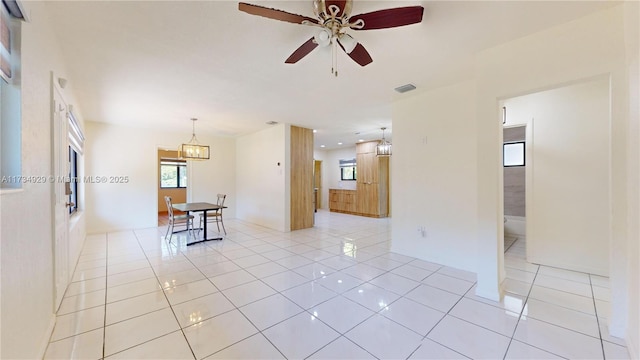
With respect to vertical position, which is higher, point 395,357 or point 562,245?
point 562,245

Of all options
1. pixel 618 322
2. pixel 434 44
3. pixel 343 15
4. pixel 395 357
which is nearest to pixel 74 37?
pixel 343 15

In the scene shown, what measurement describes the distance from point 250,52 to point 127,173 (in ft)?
17.4

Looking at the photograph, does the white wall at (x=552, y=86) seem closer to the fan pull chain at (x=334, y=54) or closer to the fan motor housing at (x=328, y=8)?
the fan pull chain at (x=334, y=54)

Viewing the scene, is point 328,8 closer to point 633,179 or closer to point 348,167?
point 633,179

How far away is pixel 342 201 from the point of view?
8.83 meters

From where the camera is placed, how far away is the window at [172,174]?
887 cm

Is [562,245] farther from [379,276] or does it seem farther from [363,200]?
[363,200]

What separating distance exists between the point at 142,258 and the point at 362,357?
3.67 m

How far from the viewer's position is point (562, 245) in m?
3.26

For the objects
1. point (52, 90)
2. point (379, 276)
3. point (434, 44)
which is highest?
point (434, 44)

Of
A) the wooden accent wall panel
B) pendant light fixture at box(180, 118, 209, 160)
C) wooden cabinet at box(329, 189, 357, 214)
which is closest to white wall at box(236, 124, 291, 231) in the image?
the wooden accent wall panel

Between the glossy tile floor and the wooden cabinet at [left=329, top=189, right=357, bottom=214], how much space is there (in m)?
4.67

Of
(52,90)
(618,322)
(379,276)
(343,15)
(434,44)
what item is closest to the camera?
(343,15)

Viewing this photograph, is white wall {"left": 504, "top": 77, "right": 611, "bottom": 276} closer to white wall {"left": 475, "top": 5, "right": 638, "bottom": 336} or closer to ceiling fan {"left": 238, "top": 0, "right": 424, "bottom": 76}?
white wall {"left": 475, "top": 5, "right": 638, "bottom": 336}
